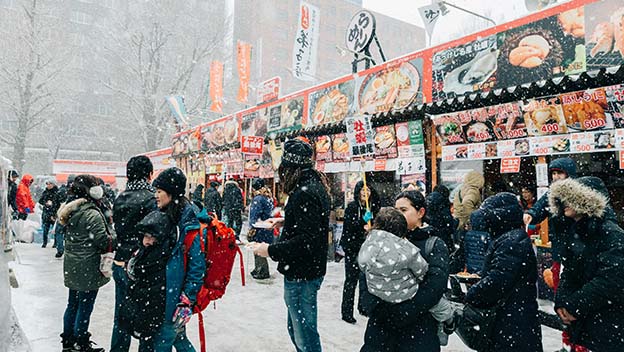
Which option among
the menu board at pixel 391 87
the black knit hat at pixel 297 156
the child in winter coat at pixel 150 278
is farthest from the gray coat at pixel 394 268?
the menu board at pixel 391 87

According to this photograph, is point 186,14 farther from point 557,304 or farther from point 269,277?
point 557,304

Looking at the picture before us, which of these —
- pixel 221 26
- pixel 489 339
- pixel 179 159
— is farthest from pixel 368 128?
pixel 221 26

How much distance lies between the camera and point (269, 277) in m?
7.76

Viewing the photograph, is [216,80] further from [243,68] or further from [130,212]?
[130,212]

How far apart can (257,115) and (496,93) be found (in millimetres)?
8846

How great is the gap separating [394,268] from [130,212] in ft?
7.82

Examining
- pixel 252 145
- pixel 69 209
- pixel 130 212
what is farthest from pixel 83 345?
pixel 252 145

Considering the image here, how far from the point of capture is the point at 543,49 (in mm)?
6086

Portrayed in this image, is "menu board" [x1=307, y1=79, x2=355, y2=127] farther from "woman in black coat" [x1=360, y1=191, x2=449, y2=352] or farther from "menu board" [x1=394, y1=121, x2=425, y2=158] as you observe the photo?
"woman in black coat" [x1=360, y1=191, x2=449, y2=352]

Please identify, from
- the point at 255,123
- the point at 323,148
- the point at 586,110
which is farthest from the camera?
the point at 255,123

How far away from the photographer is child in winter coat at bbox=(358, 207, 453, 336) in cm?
233

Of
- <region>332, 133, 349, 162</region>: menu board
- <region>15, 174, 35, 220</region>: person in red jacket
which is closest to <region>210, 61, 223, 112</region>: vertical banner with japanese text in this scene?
<region>15, 174, 35, 220</region>: person in red jacket

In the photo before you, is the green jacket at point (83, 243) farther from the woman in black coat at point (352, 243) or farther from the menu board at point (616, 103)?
the menu board at point (616, 103)

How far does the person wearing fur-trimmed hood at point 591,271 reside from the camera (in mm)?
2498
